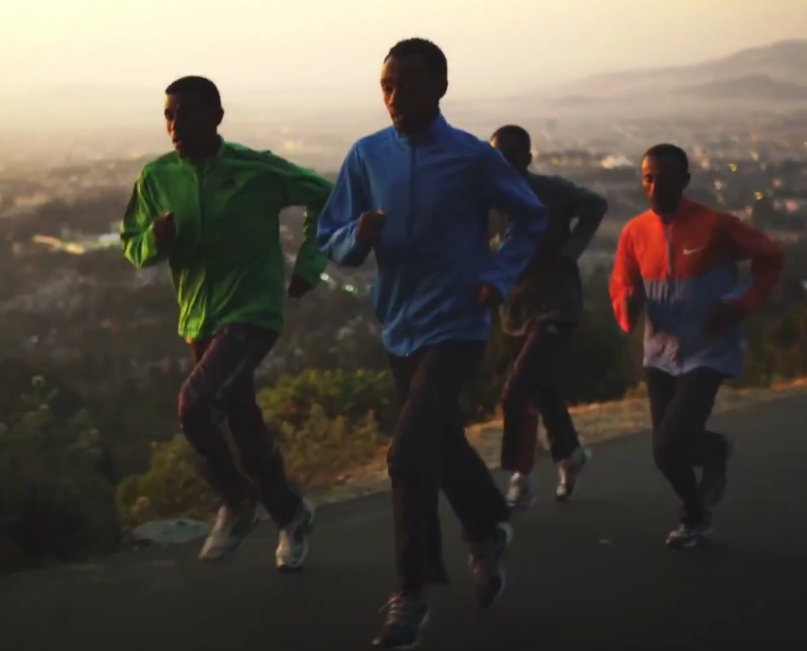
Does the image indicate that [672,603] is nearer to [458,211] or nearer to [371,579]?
[371,579]

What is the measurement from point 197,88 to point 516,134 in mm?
1825

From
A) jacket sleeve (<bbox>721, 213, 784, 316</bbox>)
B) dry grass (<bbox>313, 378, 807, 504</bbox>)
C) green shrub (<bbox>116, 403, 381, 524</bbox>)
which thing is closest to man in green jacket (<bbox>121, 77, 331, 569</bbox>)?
jacket sleeve (<bbox>721, 213, 784, 316</bbox>)

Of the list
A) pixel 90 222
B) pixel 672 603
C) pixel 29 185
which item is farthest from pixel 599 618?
pixel 29 185

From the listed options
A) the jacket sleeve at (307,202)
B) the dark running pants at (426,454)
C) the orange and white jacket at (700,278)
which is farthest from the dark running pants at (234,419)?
the orange and white jacket at (700,278)

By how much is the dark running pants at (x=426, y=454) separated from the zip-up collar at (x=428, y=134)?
65 cm

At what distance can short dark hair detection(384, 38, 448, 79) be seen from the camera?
5.13m

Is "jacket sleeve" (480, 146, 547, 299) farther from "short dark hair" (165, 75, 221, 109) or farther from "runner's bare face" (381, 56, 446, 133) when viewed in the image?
"short dark hair" (165, 75, 221, 109)

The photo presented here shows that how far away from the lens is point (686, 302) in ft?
21.0

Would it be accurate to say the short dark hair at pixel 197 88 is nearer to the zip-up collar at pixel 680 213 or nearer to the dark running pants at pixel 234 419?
the dark running pants at pixel 234 419

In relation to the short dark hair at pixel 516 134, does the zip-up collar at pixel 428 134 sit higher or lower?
higher

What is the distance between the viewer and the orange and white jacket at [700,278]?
6.37 metres

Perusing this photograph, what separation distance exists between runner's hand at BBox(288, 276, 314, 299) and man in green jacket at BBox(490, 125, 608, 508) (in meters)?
1.51

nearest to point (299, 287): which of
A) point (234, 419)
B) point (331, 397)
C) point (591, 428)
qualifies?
point (234, 419)

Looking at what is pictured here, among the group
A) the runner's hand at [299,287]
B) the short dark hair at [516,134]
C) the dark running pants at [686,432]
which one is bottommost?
the dark running pants at [686,432]
